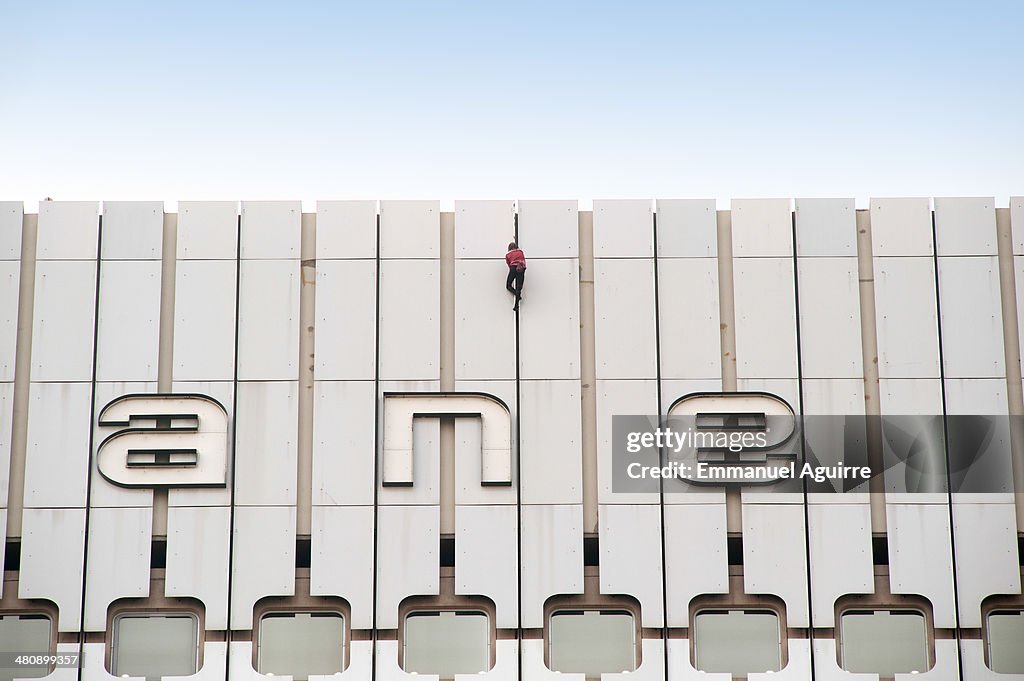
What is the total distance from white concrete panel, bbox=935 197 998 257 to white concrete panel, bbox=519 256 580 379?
5.81 metres

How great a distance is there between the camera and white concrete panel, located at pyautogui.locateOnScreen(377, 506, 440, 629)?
16.3 meters

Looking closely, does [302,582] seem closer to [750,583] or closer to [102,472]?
[102,472]

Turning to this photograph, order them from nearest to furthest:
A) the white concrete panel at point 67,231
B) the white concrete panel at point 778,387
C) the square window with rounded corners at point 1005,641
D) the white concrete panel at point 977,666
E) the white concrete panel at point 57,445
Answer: the white concrete panel at point 977,666
the square window with rounded corners at point 1005,641
the white concrete panel at point 57,445
the white concrete panel at point 778,387
the white concrete panel at point 67,231

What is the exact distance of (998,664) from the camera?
16250 mm

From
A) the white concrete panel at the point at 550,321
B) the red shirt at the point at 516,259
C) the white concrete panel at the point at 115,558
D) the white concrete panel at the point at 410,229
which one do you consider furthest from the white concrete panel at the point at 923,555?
the white concrete panel at the point at 115,558

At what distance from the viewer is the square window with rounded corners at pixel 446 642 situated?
16312 mm

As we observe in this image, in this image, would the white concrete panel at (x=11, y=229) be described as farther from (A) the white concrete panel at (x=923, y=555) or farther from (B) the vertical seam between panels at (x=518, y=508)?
(A) the white concrete panel at (x=923, y=555)

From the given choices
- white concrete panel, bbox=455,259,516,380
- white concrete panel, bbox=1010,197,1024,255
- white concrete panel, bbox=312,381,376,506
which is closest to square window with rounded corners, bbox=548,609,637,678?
white concrete panel, bbox=312,381,376,506

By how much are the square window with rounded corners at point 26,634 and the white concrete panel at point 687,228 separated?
10964 mm

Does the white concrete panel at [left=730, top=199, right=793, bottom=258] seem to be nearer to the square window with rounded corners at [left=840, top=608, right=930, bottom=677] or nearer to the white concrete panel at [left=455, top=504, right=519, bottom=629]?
the white concrete panel at [left=455, top=504, right=519, bottom=629]

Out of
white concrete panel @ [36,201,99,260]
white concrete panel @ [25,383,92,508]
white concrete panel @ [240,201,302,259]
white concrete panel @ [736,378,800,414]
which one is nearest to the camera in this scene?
white concrete panel @ [25,383,92,508]

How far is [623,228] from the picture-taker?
17234mm

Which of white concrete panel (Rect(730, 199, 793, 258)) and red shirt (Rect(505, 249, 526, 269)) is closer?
red shirt (Rect(505, 249, 526, 269))

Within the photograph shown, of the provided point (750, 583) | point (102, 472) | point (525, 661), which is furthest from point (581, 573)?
point (102, 472)
